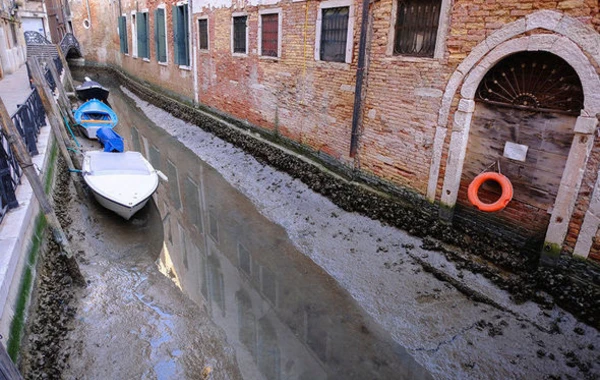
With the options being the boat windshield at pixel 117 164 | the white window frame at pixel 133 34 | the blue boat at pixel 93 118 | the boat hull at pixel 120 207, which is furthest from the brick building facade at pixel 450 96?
the white window frame at pixel 133 34

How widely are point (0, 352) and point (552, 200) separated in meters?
4.91

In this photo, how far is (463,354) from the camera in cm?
393

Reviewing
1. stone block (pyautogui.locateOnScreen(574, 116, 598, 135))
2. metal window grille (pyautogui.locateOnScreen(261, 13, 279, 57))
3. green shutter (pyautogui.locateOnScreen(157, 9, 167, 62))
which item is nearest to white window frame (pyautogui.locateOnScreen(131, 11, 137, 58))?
green shutter (pyautogui.locateOnScreen(157, 9, 167, 62))

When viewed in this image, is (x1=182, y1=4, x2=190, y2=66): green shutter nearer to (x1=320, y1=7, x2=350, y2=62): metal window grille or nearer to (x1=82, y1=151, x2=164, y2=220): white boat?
(x1=82, y1=151, x2=164, y2=220): white boat

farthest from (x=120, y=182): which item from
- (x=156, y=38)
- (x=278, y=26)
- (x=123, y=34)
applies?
(x=123, y=34)

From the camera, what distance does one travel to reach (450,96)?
199 inches

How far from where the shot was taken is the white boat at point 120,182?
6172 mm

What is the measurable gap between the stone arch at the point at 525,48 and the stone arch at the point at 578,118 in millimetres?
18

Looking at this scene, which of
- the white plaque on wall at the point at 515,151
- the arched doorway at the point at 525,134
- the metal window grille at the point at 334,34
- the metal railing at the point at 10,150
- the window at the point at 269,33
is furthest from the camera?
the window at the point at 269,33

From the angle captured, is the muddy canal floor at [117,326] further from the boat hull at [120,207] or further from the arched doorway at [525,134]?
the arched doorway at [525,134]

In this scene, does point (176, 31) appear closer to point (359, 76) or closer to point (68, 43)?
point (359, 76)

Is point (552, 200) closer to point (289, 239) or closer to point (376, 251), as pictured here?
point (376, 251)

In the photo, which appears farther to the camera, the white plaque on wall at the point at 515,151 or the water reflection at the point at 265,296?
the white plaque on wall at the point at 515,151

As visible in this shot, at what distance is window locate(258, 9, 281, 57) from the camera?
27.2 ft
